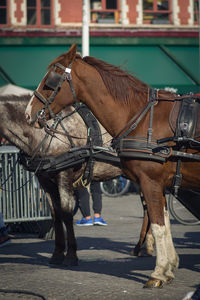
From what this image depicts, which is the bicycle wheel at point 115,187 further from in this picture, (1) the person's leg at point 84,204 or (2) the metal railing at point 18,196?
(2) the metal railing at point 18,196

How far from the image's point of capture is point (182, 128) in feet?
21.5

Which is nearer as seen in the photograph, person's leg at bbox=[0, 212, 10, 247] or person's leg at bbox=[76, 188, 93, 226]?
person's leg at bbox=[0, 212, 10, 247]

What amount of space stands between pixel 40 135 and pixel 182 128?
2.76 meters

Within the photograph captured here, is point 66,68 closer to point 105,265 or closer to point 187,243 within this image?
point 105,265

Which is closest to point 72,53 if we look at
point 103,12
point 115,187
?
point 115,187

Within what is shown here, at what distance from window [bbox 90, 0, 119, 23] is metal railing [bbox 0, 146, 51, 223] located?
16084 mm

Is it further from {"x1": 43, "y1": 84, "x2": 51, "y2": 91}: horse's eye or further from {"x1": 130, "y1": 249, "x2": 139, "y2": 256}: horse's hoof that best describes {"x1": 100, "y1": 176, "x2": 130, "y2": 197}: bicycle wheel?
{"x1": 43, "y1": 84, "x2": 51, "y2": 91}: horse's eye

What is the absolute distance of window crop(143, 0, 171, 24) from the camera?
86.1 ft

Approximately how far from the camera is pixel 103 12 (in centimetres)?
2592

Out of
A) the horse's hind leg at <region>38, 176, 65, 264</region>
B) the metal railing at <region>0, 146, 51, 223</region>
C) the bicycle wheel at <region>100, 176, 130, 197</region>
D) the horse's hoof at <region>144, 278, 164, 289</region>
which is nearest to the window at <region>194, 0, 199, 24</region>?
the bicycle wheel at <region>100, 176, 130, 197</region>

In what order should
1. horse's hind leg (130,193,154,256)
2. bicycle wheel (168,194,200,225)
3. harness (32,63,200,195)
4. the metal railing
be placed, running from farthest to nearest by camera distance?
bicycle wheel (168,194,200,225) < the metal railing < horse's hind leg (130,193,154,256) < harness (32,63,200,195)

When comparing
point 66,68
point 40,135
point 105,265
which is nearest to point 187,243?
point 105,265

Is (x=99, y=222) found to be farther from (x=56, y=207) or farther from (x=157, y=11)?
(x=157, y=11)

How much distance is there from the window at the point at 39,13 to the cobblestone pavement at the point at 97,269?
596 inches
